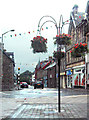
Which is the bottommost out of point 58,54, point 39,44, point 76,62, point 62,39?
point 58,54

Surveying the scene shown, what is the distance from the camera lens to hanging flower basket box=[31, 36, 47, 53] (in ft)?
30.4

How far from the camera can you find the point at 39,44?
30.5 ft

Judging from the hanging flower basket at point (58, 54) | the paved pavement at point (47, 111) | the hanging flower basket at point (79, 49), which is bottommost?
the paved pavement at point (47, 111)

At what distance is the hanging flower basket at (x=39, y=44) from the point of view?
365 inches

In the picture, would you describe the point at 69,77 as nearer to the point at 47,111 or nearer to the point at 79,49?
the point at 79,49

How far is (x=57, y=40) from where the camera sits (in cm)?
955

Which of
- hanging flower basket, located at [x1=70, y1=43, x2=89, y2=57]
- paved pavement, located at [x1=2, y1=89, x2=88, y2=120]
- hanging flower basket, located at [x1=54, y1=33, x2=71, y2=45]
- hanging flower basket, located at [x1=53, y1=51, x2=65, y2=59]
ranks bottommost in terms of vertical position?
paved pavement, located at [x1=2, y1=89, x2=88, y2=120]

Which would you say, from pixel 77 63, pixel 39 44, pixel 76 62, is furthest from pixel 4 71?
pixel 39 44

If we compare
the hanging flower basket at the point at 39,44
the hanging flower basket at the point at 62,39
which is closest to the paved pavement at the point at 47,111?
the hanging flower basket at the point at 39,44

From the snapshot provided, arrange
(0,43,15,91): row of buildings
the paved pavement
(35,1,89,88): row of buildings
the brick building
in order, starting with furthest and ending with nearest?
(0,43,15,91): row of buildings < the brick building < (35,1,89,88): row of buildings < the paved pavement

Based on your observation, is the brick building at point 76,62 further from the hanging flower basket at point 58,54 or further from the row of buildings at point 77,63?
the hanging flower basket at point 58,54

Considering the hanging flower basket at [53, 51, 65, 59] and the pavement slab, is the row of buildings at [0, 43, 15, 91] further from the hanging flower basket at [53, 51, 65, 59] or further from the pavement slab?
the pavement slab

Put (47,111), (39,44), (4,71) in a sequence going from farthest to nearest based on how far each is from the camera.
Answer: (4,71) → (39,44) → (47,111)

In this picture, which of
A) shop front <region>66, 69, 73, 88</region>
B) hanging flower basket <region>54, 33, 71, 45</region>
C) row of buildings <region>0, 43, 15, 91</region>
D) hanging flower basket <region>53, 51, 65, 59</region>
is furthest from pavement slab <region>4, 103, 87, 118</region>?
shop front <region>66, 69, 73, 88</region>
